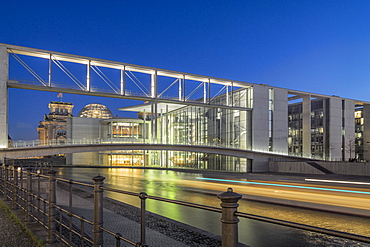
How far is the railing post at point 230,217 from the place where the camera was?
3070 mm

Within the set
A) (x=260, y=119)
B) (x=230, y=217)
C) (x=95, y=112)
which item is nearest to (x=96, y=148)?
(x=260, y=119)

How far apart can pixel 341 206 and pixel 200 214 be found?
18.9 feet

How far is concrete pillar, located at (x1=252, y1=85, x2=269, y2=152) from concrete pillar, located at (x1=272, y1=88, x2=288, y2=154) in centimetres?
185

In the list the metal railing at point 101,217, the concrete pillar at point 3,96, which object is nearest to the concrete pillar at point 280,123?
the concrete pillar at point 3,96

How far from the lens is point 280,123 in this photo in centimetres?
5788

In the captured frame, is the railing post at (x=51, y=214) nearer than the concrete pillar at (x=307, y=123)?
Yes

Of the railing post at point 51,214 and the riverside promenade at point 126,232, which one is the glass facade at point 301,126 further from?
the railing post at point 51,214

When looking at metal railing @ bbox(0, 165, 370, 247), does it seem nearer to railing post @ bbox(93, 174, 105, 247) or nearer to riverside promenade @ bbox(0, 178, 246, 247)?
railing post @ bbox(93, 174, 105, 247)

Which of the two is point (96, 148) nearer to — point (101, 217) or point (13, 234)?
point (13, 234)

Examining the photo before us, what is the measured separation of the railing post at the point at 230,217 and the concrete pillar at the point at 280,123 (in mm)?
55803

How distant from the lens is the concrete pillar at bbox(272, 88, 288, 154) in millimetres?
57219

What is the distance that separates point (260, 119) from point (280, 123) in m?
4.65

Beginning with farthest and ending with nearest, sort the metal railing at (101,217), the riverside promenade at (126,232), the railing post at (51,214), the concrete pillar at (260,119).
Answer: the concrete pillar at (260,119), the riverside promenade at (126,232), the railing post at (51,214), the metal railing at (101,217)

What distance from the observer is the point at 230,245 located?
316 centimetres
